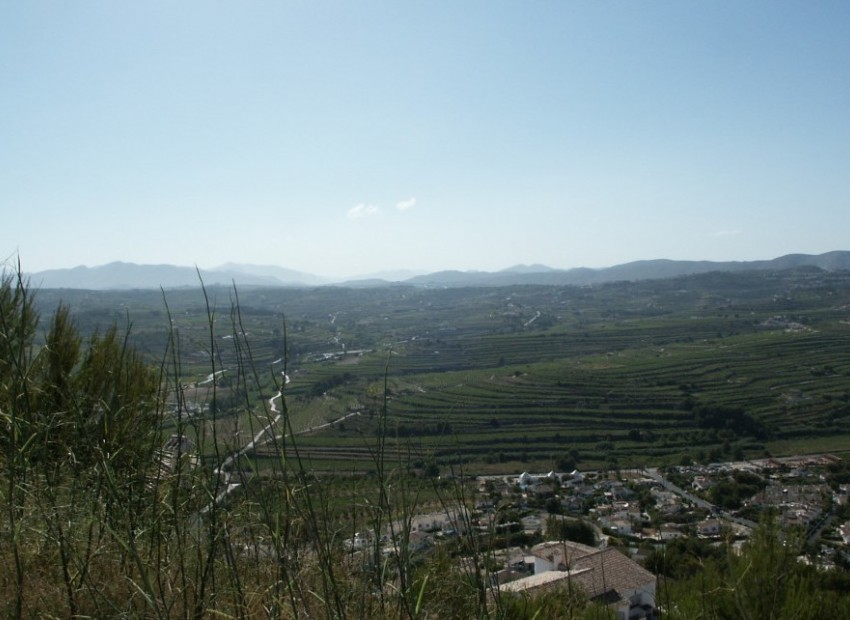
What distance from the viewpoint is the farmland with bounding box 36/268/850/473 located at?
2289mm

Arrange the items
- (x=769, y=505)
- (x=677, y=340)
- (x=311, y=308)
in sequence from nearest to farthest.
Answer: (x=769, y=505) → (x=677, y=340) → (x=311, y=308)

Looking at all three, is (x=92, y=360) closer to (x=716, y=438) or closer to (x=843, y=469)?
(x=843, y=469)

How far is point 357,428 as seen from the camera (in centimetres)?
170

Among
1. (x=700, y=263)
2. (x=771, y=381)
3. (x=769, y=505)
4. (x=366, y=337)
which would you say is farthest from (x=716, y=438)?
(x=700, y=263)

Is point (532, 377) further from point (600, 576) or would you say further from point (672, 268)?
point (672, 268)

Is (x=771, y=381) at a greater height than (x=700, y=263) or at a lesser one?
lesser

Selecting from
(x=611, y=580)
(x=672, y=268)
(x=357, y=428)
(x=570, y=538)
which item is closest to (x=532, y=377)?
(x=570, y=538)

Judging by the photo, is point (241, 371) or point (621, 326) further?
point (621, 326)

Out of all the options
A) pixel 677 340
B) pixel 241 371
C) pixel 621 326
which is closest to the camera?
pixel 241 371

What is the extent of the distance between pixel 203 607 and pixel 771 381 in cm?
3566

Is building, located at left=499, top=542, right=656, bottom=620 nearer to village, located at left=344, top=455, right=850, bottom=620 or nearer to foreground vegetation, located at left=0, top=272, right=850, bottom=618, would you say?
village, located at left=344, top=455, right=850, bottom=620

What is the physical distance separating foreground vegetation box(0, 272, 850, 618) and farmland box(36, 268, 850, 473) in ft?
0.29

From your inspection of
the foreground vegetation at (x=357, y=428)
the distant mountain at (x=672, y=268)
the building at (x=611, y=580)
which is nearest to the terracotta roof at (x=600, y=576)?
the building at (x=611, y=580)

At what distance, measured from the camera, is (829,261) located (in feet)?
520
